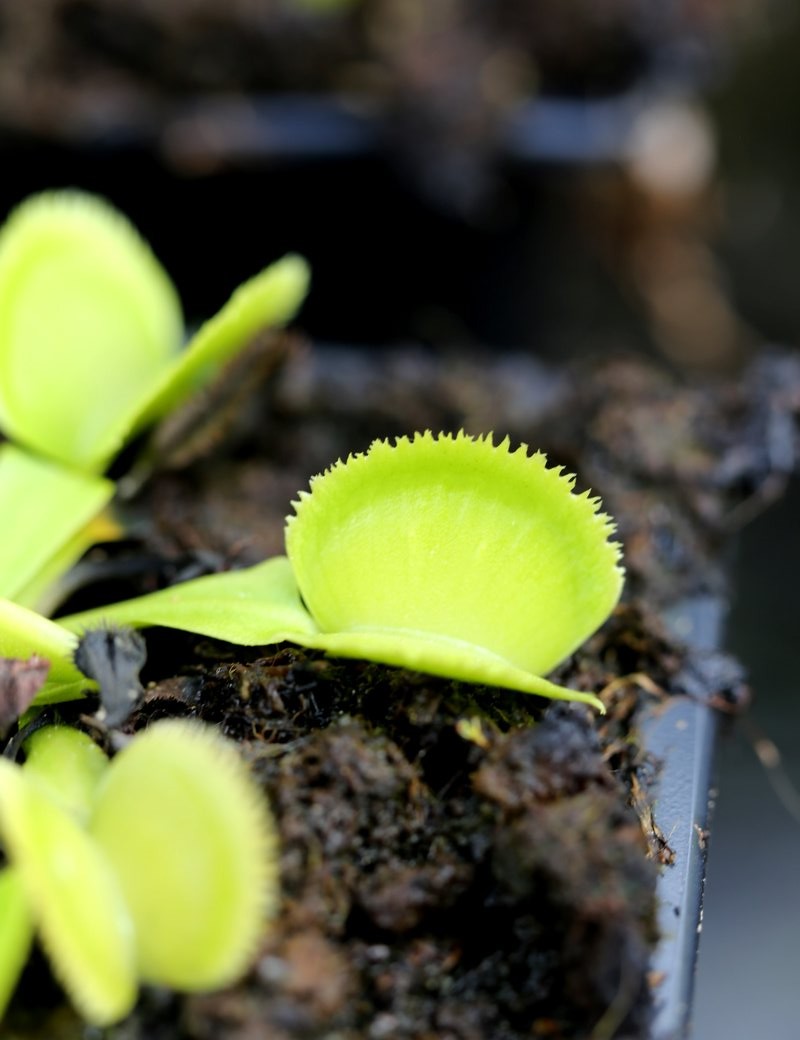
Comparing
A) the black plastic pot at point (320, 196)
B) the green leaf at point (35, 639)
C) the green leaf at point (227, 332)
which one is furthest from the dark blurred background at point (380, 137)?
the green leaf at point (35, 639)

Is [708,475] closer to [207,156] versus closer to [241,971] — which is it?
[241,971]

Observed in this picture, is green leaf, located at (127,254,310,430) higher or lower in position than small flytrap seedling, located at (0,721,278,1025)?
higher

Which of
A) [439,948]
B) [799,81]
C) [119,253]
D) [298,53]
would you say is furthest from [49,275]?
[799,81]

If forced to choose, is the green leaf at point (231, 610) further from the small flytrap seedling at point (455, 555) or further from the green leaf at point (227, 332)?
the green leaf at point (227, 332)

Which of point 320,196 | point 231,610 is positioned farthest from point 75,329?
point 320,196

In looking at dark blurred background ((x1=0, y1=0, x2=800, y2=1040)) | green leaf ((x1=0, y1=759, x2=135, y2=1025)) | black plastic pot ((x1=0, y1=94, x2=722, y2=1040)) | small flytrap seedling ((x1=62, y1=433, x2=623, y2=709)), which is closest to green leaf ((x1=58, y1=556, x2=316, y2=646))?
small flytrap seedling ((x1=62, y1=433, x2=623, y2=709))

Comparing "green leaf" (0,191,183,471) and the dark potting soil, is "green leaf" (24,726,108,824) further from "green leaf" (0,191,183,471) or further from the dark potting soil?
"green leaf" (0,191,183,471)

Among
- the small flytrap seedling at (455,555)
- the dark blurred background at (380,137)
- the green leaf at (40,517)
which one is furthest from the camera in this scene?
the dark blurred background at (380,137)
